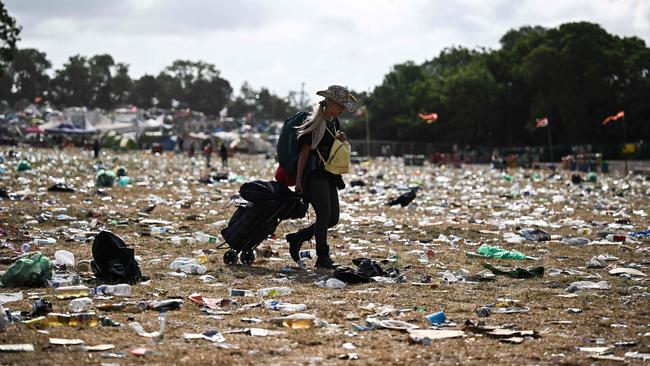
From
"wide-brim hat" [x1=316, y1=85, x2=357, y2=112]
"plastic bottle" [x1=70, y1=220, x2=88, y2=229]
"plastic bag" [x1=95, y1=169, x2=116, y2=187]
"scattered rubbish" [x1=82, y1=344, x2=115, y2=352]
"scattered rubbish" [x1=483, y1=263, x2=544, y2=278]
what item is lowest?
"scattered rubbish" [x1=483, y1=263, x2=544, y2=278]

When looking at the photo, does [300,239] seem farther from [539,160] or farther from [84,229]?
[539,160]

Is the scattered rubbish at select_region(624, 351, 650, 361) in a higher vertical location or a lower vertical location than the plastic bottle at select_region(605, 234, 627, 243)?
higher

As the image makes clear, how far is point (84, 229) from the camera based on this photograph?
10586 mm

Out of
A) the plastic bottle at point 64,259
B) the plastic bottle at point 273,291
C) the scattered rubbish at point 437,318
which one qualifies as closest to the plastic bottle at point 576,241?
the plastic bottle at point 273,291

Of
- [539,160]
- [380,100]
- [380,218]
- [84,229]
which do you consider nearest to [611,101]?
[539,160]

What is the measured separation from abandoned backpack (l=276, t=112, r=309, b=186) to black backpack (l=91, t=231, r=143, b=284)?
5.25 feet

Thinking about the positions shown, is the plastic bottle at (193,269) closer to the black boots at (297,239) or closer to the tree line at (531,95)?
the black boots at (297,239)

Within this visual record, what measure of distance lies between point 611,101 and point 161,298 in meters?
59.4

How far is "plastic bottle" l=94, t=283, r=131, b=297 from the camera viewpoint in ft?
19.6

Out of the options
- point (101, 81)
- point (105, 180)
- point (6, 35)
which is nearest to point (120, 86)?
point (101, 81)

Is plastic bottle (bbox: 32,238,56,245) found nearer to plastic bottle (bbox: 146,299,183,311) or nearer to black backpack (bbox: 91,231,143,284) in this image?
black backpack (bbox: 91,231,143,284)

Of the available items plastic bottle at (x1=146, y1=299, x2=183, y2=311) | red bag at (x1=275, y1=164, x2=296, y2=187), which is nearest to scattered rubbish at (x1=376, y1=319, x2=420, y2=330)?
plastic bottle at (x1=146, y1=299, x2=183, y2=311)

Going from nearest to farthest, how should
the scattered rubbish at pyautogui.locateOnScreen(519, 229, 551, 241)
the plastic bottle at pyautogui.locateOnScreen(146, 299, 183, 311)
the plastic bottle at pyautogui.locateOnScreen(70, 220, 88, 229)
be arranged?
the plastic bottle at pyautogui.locateOnScreen(146, 299, 183, 311) < the scattered rubbish at pyautogui.locateOnScreen(519, 229, 551, 241) < the plastic bottle at pyautogui.locateOnScreen(70, 220, 88, 229)

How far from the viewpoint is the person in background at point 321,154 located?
7.54m
